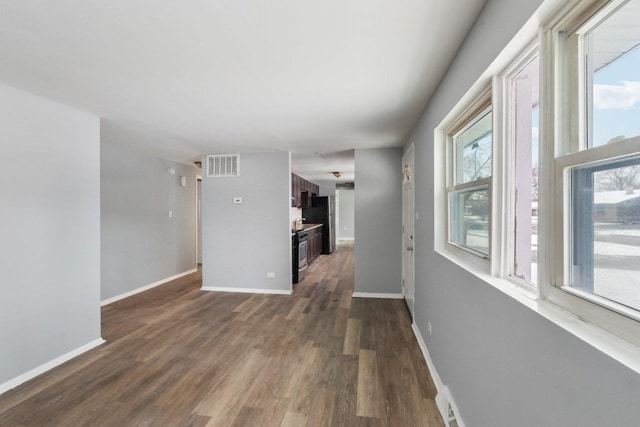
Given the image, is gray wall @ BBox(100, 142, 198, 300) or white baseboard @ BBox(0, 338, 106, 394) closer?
white baseboard @ BBox(0, 338, 106, 394)

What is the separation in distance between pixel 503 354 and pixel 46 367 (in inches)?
133

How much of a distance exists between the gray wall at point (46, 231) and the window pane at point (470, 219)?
3.40 meters

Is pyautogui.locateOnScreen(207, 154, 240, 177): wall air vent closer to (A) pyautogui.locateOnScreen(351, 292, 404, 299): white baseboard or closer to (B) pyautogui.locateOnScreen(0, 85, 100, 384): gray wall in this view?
(B) pyautogui.locateOnScreen(0, 85, 100, 384): gray wall

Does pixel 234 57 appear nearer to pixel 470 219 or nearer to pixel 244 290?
pixel 470 219

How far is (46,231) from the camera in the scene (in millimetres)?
2346

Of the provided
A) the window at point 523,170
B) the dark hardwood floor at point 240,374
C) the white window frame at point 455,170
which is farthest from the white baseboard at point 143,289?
the window at point 523,170

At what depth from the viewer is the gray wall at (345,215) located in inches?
447

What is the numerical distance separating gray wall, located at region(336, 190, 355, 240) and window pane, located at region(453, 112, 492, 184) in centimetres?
918

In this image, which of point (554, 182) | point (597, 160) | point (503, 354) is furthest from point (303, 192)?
point (597, 160)

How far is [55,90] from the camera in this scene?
7.17 feet

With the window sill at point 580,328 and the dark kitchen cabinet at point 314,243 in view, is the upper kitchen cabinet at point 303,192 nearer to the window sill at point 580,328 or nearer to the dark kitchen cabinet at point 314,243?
the dark kitchen cabinet at point 314,243

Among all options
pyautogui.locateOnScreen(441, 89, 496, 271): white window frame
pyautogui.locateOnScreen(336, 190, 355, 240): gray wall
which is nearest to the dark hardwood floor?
pyautogui.locateOnScreen(441, 89, 496, 271): white window frame

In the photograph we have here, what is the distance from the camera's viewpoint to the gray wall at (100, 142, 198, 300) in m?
4.07

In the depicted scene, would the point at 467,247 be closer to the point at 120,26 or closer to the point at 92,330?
the point at 120,26
